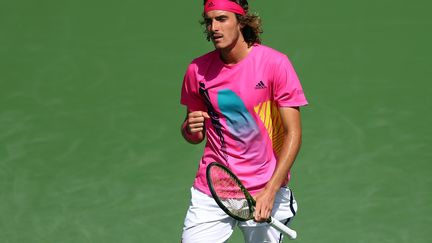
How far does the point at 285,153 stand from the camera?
6.62 meters

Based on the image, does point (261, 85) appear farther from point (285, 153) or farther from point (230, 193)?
point (230, 193)

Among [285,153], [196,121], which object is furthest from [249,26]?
[285,153]

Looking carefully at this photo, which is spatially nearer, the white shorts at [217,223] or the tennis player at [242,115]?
the tennis player at [242,115]

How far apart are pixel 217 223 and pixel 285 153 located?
65 cm

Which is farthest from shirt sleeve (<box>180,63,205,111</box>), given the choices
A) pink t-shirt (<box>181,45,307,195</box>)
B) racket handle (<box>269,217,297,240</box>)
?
racket handle (<box>269,217,297,240</box>)

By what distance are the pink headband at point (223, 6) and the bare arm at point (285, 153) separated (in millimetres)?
644

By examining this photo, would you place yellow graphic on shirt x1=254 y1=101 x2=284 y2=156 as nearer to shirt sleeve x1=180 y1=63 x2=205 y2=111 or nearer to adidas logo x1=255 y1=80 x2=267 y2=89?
adidas logo x1=255 y1=80 x2=267 y2=89

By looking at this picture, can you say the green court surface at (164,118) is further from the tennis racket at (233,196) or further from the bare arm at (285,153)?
the bare arm at (285,153)

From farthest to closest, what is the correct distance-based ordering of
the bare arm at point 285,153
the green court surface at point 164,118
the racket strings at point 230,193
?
the green court surface at point 164,118, the racket strings at point 230,193, the bare arm at point 285,153

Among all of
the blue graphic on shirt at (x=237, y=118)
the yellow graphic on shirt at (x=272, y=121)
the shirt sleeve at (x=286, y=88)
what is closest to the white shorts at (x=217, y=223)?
the yellow graphic on shirt at (x=272, y=121)

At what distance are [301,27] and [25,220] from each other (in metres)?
3.39

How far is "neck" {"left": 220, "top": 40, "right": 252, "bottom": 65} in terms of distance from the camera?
6.82 meters

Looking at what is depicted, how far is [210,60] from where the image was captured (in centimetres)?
694

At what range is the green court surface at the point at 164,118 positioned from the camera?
8.84 m
